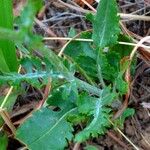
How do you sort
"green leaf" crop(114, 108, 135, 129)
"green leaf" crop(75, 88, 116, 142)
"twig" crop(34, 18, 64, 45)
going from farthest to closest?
"twig" crop(34, 18, 64, 45)
"green leaf" crop(114, 108, 135, 129)
"green leaf" crop(75, 88, 116, 142)

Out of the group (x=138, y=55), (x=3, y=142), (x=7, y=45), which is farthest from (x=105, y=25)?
(x=3, y=142)

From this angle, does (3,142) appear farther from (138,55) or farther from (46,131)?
(138,55)

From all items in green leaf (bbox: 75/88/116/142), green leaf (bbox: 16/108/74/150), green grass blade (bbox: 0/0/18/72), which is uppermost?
green grass blade (bbox: 0/0/18/72)

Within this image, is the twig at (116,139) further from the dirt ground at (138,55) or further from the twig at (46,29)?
the twig at (46,29)

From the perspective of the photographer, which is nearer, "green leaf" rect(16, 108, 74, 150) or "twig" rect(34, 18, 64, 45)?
"green leaf" rect(16, 108, 74, 150)

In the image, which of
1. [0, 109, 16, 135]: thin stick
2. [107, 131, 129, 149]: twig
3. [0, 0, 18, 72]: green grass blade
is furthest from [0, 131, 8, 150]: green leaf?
[107, 131, 129, 149]: twig

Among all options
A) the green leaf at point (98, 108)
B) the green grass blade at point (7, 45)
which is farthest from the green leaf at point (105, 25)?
the green grass blade at point (7, 45)

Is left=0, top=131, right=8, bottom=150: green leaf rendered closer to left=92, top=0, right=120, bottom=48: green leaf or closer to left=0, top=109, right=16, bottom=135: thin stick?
left=0, top=109, right=16, bottom=135: thin stick
